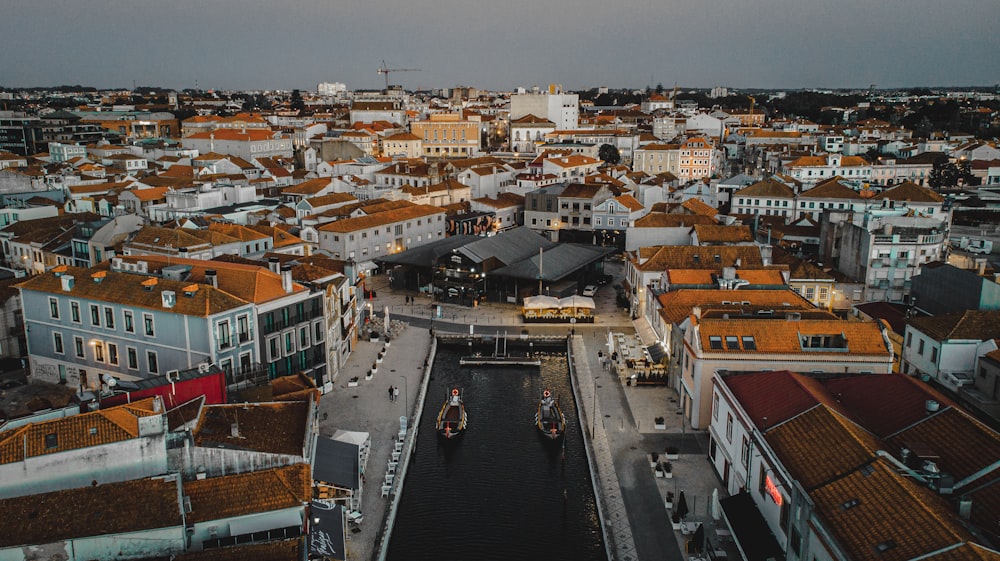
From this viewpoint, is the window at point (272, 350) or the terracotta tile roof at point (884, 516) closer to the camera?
the terracotta tile roof at point (884, 516)

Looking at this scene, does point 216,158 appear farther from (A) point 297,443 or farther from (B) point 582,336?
(A) point 297,443

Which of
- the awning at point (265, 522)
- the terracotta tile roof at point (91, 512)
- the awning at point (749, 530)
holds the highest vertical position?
the terracotta tile roof at point (91, 512)

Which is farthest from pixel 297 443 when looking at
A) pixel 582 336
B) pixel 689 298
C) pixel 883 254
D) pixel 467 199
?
pixel 467 199

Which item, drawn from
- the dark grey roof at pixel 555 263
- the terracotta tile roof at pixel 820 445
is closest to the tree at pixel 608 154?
the dark grey roof at pixel 555 263

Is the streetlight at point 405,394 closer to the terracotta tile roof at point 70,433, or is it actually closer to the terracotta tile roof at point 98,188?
the terracotta tile roof at point 70,433

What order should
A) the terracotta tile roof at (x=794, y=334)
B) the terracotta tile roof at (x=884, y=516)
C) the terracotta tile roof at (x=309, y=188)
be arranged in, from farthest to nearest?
1. the terracotta tile roof at (x=309, y=188)
2. the terracotta tile roof at (x=794, y=334)
3. the terracotta tile roof at (x=884, y=516)

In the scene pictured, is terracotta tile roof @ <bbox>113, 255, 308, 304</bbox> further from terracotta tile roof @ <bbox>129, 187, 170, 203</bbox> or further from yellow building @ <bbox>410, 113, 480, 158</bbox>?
yellow building @ <bbox>410, 113, 480, 158</bbox>

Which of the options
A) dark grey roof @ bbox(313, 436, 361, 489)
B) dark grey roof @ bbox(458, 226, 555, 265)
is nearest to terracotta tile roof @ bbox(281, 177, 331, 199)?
dark grey roof @ bbox(458, 226, 555, 265)

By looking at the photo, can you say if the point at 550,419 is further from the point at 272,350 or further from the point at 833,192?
the point at 833,192
